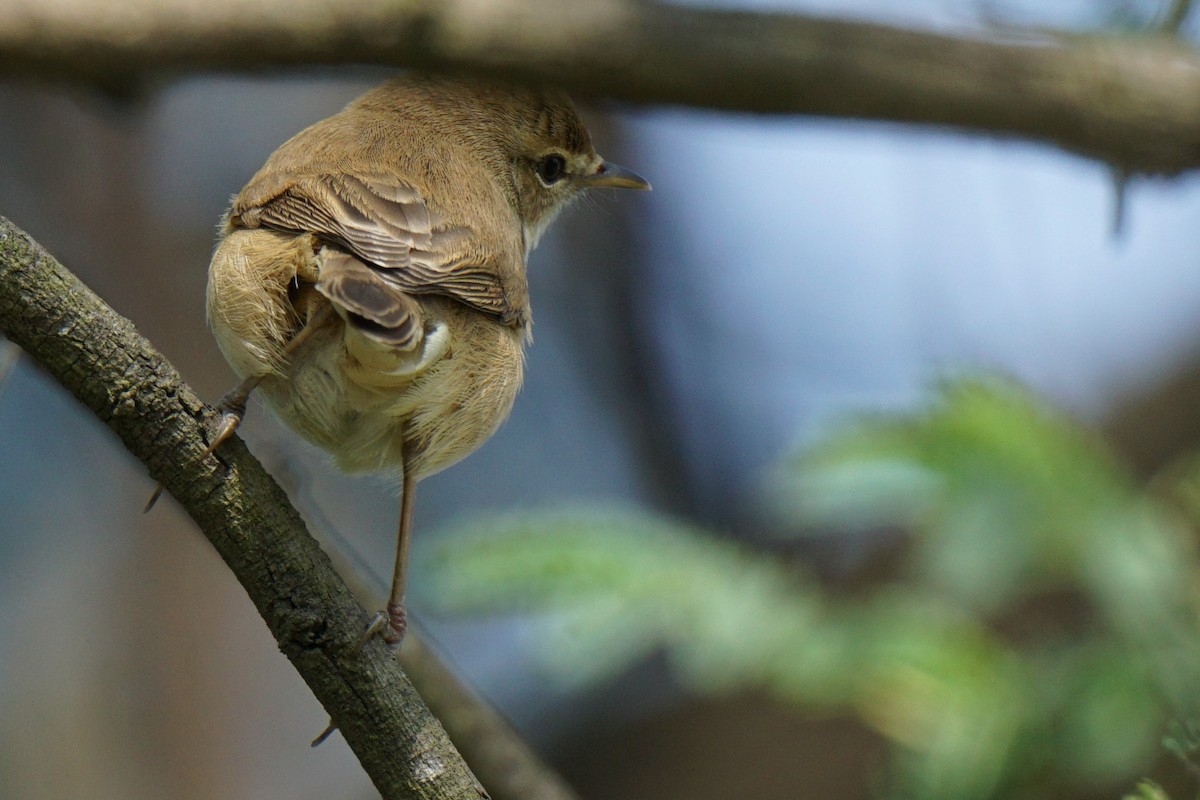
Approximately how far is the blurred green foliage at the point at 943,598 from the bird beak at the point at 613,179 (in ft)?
6.15

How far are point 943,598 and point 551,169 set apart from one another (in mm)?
2316

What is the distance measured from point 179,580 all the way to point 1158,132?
642 centimetres

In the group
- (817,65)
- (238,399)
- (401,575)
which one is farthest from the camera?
(817,65)

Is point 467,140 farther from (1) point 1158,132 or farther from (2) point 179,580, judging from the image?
(2) point 179,580

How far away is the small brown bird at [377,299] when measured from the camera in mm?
3066

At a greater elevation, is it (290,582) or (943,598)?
(943,598)

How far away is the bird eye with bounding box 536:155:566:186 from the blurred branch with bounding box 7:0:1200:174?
0.66 metres

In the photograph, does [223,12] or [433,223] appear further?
[223,12]

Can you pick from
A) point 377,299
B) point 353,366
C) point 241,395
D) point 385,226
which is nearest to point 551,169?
point 385,226

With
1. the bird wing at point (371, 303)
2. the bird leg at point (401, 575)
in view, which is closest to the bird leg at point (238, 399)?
the bird wing at point (371, 303)

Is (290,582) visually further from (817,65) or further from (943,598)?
(817,65)

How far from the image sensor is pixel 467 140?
4.39m

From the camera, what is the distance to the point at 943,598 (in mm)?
3346

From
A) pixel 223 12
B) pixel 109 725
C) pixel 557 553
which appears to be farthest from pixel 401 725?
pixel 109 725
